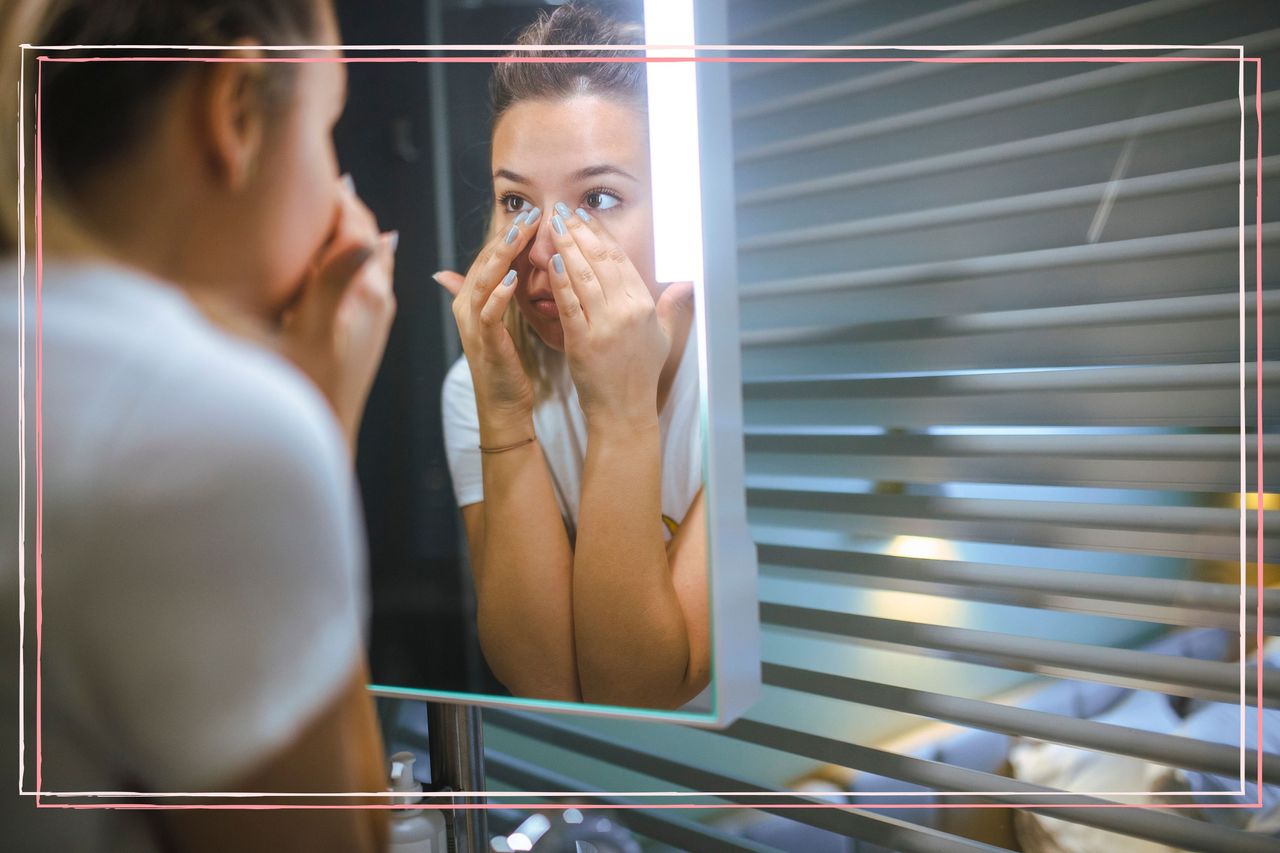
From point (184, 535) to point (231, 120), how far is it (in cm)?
39

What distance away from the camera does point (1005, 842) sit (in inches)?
36.8

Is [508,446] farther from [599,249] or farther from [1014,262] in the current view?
[1014,262]

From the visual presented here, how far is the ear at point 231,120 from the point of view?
0.90 meters

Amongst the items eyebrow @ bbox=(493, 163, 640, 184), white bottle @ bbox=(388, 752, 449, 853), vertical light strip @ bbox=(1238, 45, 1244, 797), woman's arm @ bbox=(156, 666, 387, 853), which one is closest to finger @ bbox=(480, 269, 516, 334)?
eyebrow @ bbox=(493, 163, 640, 184)

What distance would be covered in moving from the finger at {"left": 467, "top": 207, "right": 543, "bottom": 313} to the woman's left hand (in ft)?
0.08

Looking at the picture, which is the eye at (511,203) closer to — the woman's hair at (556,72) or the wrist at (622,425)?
the woman's hair at (556,72)

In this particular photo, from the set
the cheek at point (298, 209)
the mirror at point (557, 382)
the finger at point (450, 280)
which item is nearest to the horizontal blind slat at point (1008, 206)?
the mirror at point (557, 382)

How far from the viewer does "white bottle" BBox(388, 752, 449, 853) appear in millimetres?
963

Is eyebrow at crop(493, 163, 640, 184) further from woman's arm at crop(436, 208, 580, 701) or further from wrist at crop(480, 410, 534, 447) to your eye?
wrist at crop(480, 410, 534, 447)

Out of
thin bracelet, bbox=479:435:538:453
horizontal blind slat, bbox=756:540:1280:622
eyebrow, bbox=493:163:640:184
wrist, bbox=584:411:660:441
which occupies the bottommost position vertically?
horizontal blind slat, bbox=756:540:1280:622

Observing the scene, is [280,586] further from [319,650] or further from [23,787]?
[23,787]

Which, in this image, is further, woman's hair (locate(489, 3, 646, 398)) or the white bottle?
the white bottle

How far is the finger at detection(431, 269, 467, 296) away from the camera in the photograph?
A: 0.88 metres

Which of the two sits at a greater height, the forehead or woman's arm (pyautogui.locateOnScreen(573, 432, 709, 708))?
the forehead
